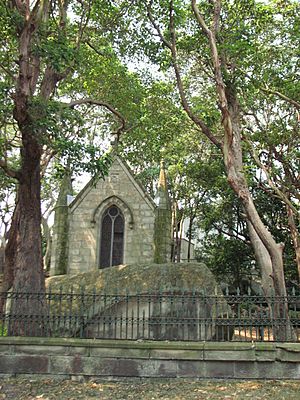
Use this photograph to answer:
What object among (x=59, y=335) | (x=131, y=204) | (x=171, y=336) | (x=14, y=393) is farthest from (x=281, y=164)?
(x=14, y=393)

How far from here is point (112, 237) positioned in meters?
18.0

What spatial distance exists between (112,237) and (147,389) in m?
→ 11.1

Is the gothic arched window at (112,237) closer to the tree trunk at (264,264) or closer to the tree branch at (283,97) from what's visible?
the tree trunk at (264,264)

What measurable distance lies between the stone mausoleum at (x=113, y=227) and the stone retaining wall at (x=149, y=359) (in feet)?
30.3

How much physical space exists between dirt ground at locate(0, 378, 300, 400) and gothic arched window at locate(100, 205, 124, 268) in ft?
33.3

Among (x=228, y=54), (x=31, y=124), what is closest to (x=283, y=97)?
(x=228, y=54)

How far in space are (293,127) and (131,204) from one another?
741 centimetres

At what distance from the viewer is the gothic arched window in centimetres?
1773

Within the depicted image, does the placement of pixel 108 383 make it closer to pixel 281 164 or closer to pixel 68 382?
pixel 68 382

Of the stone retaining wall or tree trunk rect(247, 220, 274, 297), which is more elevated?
tree trunk rect(247, 220, 274, 297)

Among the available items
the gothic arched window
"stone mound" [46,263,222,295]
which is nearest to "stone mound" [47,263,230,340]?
"stone mound" [46,263,222,295]

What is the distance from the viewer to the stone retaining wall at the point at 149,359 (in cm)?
767

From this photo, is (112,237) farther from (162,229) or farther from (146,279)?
(146,279)

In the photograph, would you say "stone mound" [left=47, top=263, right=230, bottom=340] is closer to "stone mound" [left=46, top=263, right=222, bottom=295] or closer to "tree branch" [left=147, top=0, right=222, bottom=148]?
"stone mound" [left=46, top=263, right=222, bottom=295]
